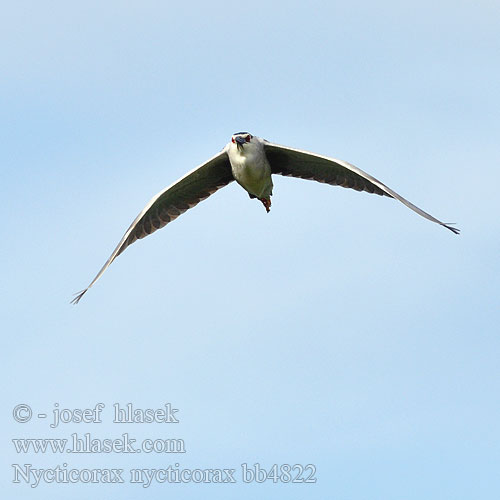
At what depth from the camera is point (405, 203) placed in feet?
73.8

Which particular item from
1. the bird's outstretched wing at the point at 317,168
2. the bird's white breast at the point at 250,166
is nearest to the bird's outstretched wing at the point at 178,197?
the bird's white breast at the point at 250,166

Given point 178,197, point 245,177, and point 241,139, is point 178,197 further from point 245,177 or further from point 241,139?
point 241,139

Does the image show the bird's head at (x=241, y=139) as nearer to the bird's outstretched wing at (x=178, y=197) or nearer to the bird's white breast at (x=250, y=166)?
the bird's white breast at (x=250, y=166)

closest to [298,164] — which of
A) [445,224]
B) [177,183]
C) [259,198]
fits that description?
[259,198]

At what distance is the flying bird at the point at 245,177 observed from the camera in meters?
23.3

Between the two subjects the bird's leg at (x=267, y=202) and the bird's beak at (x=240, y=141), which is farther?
the bird's leg at (x=267, y=202)

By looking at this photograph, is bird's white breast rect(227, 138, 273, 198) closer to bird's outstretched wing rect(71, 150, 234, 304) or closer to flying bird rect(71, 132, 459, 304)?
flying bird rect(71, 132, 459, 304)

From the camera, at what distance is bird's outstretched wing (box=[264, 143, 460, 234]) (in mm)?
23750

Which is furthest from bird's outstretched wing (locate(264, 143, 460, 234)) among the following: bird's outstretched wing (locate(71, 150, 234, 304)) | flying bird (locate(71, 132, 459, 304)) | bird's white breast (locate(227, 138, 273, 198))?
bird's outstretched wing (locate(71, 150, 234, 304))

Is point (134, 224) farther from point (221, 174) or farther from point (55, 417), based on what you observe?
point (55, 417)

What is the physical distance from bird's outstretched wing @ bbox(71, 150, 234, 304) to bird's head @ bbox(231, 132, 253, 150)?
800mm

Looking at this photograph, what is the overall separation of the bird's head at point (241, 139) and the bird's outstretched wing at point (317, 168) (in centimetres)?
65

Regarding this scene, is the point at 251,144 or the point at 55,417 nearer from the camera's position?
the point at 55,417

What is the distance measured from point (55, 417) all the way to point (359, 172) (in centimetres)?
805
